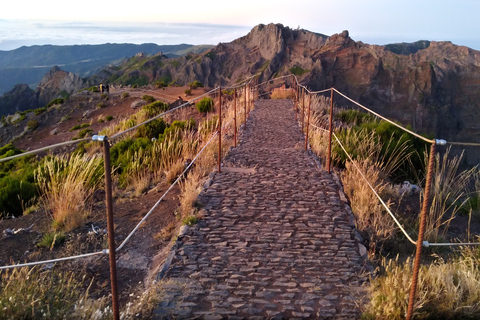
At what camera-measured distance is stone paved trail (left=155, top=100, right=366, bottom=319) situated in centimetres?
345

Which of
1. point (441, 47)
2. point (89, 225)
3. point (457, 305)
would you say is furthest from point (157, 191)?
point (441, 47)

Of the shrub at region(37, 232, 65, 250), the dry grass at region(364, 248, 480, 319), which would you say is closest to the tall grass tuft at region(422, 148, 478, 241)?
the dry grass at region(364, 248, 480, 319)

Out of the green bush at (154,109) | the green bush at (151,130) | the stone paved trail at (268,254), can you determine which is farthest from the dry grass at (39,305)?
the green bush at (154,109)

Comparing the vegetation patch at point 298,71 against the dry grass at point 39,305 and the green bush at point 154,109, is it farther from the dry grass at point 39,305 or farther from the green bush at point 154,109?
the dry grass at point 39,305

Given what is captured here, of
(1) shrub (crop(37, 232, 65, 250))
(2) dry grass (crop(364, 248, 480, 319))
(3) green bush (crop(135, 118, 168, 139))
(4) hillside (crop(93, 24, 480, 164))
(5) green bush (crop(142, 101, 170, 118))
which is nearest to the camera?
(2) dry grass (crop(364, 248, 480, 319))

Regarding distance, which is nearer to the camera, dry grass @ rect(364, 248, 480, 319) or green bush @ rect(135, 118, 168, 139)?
dry grass @ rect(364, 248, 480, 319)

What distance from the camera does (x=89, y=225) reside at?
5535mm

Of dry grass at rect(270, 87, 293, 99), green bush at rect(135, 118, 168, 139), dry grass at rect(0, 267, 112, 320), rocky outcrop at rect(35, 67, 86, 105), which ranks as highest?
dry grass at rect(270, 87, 293, 99)

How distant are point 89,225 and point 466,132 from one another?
78.5 m

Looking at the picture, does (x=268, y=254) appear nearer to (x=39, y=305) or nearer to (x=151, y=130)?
(x=39, y=305)

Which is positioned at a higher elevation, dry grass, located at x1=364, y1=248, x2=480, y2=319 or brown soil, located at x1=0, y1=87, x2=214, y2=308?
dry grass, located at x1=364, y1=248, x2=480, y2=319

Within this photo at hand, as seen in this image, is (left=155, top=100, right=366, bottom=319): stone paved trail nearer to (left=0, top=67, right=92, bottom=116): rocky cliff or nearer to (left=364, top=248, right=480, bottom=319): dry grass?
(left=364, top=248, right=480, bottom=319): dry grass

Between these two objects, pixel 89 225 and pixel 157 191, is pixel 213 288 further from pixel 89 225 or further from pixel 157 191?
pixel 157 191

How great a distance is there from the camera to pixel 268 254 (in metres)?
4.37
